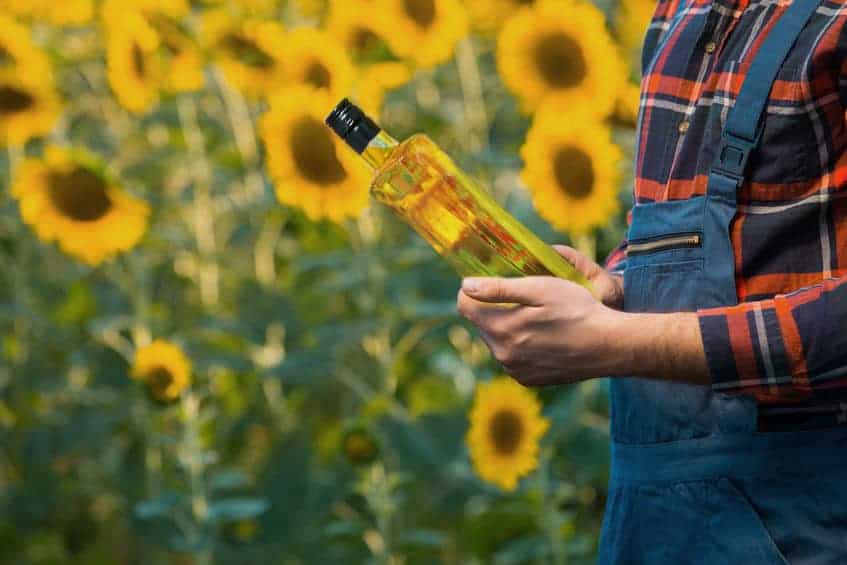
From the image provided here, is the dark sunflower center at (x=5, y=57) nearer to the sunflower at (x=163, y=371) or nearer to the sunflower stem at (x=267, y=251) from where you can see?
the sunflower stem at (x=267, y=251)

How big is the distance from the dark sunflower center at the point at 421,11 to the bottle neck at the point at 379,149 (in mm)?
1453

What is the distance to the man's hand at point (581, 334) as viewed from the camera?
1052 millimetres

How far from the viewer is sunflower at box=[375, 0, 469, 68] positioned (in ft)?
8.54

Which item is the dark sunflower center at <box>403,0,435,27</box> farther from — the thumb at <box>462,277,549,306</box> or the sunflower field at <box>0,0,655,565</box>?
the thumb at <box>462,277,549,306</box>

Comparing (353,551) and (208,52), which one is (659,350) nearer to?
(353,551)

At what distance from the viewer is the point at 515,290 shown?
106cm

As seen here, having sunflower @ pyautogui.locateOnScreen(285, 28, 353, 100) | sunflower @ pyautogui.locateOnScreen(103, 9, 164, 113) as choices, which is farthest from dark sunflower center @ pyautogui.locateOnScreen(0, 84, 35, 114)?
sunflower @ pyautogui.locateOnScreen(285, 28, 353, 100)

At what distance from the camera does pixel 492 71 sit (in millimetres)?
2938

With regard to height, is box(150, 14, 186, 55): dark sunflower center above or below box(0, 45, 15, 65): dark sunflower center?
below

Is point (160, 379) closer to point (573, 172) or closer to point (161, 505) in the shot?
point (161, 505)

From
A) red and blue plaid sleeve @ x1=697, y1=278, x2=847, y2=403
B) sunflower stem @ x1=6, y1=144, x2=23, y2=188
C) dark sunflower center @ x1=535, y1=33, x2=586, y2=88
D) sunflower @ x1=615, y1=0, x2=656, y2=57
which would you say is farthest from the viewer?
sunflower stem @ x1=6, y1=144, x2=23, y2=188

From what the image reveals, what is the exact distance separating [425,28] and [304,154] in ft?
1.20

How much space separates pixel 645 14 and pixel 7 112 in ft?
4.56

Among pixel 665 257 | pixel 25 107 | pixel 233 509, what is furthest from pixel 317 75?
pixel 665 257
